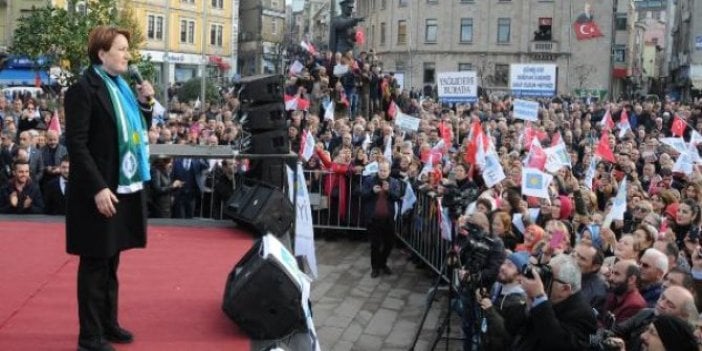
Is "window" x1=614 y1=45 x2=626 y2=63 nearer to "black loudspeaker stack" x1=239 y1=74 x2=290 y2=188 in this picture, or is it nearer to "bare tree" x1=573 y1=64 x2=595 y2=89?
"bare tree" x1=573 y1=64 x2=595 y2=89

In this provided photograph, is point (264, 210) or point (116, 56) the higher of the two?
point (116, 56)

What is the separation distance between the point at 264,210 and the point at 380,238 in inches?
172

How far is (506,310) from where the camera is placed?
574 cm

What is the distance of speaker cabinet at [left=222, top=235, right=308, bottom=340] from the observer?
5090mm

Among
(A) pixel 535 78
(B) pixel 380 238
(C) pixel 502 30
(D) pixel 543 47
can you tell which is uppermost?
(C) pixel 502 30

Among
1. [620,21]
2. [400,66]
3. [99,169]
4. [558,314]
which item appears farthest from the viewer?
[620,21]

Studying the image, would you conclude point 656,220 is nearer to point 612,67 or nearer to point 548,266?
point 548,266

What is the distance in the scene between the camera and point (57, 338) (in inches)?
196

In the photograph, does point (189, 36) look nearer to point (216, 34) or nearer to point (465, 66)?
point (216, 34)

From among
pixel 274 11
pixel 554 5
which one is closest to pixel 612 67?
pixel 554 5

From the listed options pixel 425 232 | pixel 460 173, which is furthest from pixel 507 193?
pixel 460 173

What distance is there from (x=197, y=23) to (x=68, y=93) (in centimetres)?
6019

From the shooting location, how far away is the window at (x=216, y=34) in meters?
64.5

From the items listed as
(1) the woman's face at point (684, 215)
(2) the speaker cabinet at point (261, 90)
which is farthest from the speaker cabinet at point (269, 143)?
(1) the woman's face at point (684, 215)
